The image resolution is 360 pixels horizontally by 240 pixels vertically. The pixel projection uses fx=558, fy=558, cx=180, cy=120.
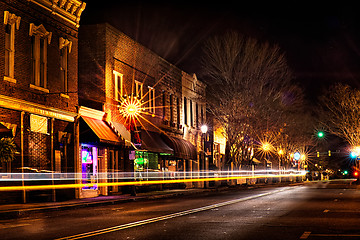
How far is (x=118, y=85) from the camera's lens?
1358 inches

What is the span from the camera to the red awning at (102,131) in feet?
95.1

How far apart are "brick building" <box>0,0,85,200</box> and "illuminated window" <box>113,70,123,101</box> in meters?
4.65

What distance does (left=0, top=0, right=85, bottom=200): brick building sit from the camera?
2383 centimetres

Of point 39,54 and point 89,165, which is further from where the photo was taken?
point 89,165

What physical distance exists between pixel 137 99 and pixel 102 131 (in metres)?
6.53

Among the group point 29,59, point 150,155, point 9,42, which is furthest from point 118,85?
point 9,42

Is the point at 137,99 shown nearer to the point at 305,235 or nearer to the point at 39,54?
the point at 39,54

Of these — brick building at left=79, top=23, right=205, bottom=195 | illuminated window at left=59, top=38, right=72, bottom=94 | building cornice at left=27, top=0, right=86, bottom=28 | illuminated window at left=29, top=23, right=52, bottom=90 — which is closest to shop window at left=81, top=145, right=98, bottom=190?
brick building at left=79, top=23, right=205, bottom=195

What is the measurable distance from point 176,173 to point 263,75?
417 inches

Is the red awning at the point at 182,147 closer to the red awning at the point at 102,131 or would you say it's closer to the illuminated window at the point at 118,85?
the illuminated window at the point at 118,85

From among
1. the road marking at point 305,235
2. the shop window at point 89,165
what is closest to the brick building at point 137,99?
the shop window at point 89,165

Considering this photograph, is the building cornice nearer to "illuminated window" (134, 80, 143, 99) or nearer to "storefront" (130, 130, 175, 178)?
"illuminated window" (134, 80, 143, 99)

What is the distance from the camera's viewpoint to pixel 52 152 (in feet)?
87.5

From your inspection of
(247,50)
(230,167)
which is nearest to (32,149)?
(247,50)
